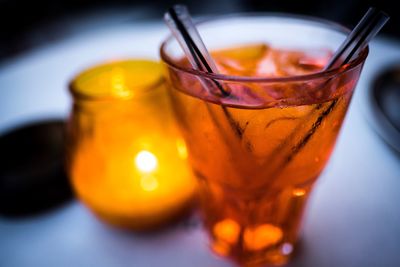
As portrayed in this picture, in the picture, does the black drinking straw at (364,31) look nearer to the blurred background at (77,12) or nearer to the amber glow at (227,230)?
the amber glow at (227,230)

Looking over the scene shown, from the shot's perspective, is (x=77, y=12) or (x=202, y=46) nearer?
(x=202, y=46)

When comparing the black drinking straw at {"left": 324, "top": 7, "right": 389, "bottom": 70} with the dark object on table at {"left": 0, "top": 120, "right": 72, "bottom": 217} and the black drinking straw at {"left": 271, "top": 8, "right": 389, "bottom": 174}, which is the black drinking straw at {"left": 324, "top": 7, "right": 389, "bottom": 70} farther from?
the dark object on table at {"left": 0, "top": 120, "right": 72, "bottom": 217}

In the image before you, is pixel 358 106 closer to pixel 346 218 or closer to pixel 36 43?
pixel 346 218

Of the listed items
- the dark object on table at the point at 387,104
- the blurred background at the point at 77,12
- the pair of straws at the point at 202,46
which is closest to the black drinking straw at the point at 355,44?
the pair of straws at the point at 202,46

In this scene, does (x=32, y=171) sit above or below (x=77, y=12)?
above

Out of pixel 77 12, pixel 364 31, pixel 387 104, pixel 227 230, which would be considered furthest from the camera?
pixel 77 12

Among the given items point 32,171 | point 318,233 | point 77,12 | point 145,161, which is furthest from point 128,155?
point 77,12

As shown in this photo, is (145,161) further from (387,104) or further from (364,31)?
(387,104)

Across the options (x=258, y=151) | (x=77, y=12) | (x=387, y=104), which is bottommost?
(x=77, y=12)
